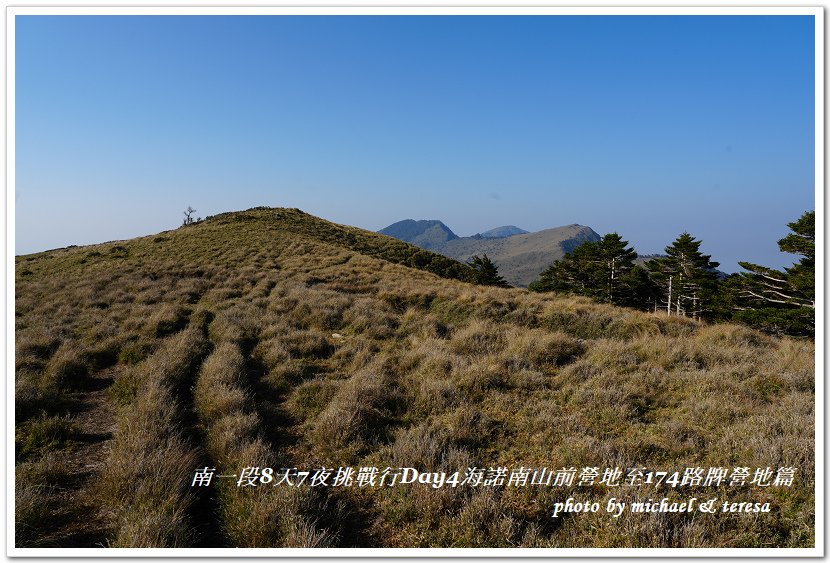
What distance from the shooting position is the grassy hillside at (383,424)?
389 cm

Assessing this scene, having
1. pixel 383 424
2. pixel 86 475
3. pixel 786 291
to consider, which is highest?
pixel 786 291

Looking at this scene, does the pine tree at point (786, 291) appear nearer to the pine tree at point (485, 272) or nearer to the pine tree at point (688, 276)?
the pine tree at point (688, 276)

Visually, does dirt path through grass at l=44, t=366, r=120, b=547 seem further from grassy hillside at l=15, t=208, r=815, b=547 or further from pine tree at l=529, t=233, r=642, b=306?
pine tree at l=529, t=233, r=642, b=306

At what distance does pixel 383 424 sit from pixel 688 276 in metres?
53.4

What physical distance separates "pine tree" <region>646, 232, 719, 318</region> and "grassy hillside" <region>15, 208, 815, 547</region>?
39.7 metres

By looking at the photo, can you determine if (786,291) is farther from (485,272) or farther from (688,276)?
(485,272)

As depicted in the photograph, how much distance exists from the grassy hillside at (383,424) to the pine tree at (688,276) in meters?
39.7

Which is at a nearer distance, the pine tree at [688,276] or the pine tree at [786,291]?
the pine tree at [786,291]

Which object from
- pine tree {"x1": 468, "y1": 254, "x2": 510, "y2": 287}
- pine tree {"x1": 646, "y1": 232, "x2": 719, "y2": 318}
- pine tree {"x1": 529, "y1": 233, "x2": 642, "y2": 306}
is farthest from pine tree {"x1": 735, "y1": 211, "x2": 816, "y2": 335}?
pine tree {"x1": 468, "y1": 254, "x2": 510, "y2": 287}

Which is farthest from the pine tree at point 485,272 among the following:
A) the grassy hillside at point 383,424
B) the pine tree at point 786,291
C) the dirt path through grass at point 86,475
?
the dirt path through grass at point 86,475

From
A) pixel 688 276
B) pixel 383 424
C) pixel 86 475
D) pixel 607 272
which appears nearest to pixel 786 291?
pixel 688 276

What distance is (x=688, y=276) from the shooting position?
4694cm

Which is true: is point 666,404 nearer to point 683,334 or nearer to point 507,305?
point 683,334

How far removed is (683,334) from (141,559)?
14.4m
